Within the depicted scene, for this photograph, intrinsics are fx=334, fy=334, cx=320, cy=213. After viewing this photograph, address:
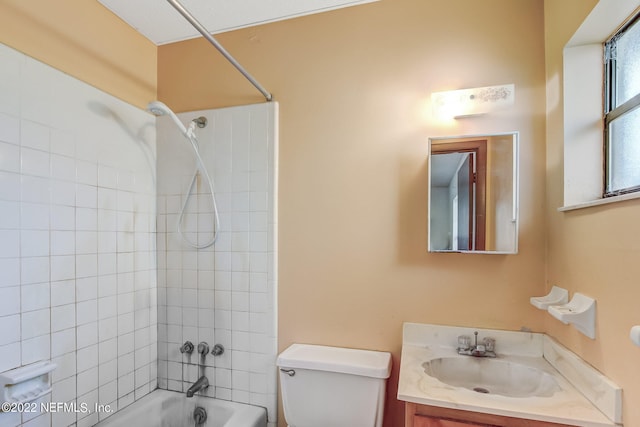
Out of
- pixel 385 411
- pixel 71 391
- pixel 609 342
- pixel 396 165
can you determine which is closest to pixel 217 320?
pixel 71 391

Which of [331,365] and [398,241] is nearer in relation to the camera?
[331,365]

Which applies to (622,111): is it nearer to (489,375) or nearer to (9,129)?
(489,375)

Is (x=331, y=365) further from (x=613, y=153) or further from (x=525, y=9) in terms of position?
(x=525, y=9)

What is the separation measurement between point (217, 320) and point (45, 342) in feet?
2.53

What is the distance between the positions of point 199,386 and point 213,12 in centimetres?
204

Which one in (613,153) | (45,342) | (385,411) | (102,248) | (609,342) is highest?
(613,153)

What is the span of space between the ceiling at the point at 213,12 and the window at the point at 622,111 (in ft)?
3.60

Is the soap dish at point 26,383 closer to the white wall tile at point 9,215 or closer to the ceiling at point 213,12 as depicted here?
the white wall tile at point 9,215

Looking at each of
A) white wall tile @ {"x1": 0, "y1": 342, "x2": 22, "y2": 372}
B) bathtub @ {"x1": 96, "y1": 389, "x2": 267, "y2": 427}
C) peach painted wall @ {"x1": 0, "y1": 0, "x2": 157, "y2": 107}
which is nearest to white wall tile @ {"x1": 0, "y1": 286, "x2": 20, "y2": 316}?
white wall tile @ {"x1": 0, "y1": 342, "x2": 22, "y2": 372}

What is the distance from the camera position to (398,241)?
1.66 m

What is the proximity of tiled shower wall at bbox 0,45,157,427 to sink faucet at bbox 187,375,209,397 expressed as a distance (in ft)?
1.17

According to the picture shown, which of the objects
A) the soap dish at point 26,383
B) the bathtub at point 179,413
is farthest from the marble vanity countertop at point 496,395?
the soap dish at point 26,383

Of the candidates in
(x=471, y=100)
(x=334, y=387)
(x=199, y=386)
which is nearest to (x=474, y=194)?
(x=471, y=100)

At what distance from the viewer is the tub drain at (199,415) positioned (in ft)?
6.14
